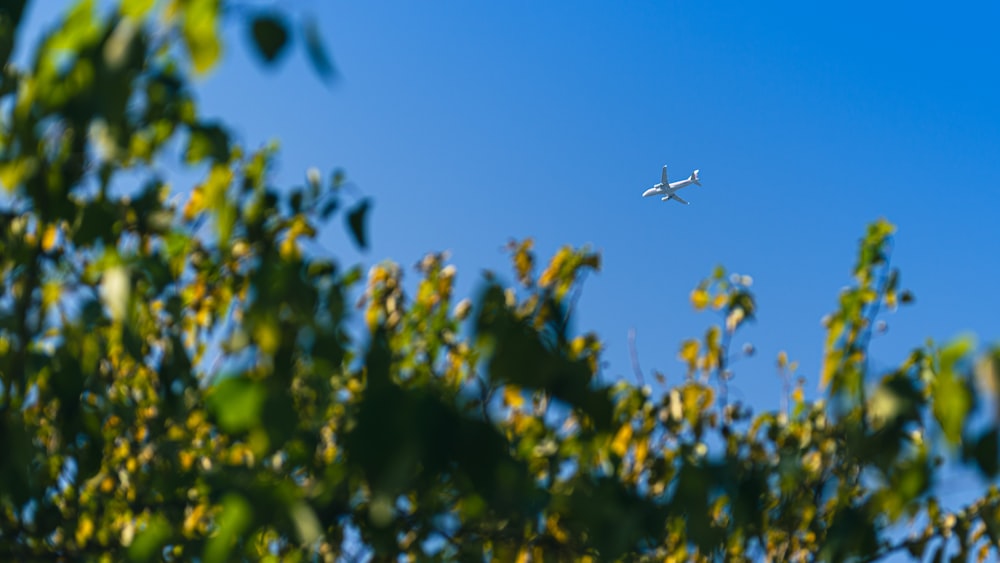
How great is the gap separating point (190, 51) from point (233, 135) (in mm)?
464

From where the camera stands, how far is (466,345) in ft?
17.2

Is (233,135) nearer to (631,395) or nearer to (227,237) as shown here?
(227,237)

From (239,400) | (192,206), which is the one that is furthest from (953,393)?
(192,206)

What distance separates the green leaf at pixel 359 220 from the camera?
2.16m

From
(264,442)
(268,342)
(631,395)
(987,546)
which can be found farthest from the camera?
(987,546)

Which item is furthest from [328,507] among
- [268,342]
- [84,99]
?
[84,99]

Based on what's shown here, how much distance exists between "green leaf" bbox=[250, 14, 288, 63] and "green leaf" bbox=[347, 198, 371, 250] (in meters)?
0.60

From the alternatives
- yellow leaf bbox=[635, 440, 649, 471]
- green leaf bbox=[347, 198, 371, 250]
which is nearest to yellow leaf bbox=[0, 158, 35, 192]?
green leaf bbox=[347, 198, 371, 250]

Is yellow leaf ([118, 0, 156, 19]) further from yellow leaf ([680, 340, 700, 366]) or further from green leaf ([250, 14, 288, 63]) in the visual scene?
yellow leaf ([680, 340, 700, 366])

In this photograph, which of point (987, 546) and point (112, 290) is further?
point (987, 546)

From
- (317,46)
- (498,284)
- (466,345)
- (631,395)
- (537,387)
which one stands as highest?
(466,345)

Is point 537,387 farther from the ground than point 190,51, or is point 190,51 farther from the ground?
point 190,51

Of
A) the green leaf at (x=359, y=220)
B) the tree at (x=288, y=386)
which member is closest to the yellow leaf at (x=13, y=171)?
the tree at (x=288, y=386)

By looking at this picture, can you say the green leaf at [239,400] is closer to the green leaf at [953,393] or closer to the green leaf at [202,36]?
the green leaf at [202,36]
